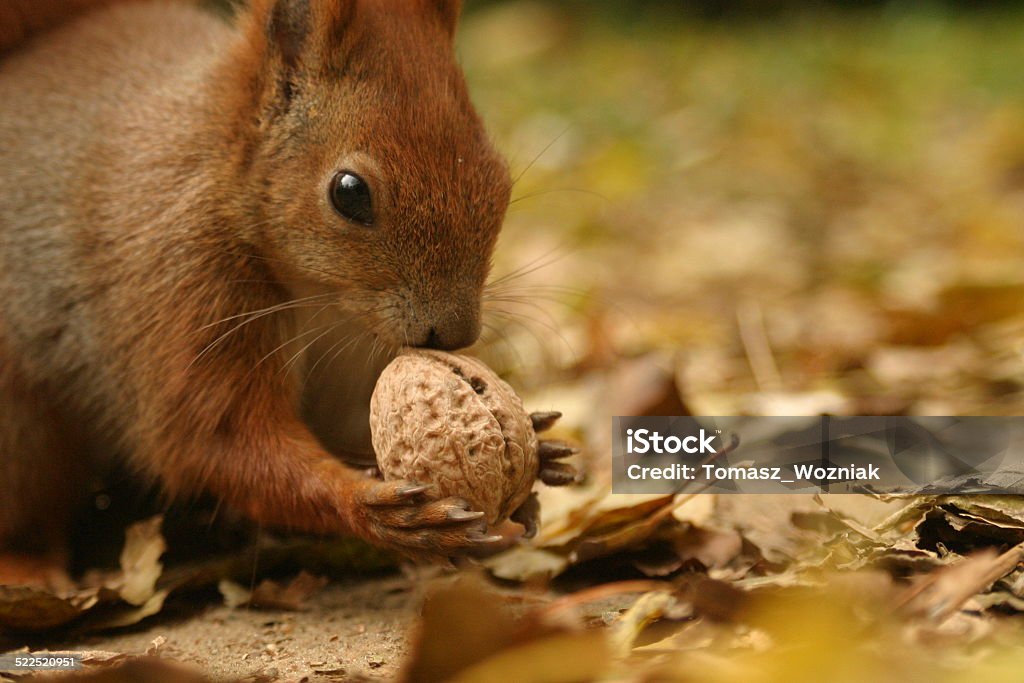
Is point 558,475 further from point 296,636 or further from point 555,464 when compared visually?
point 296,636

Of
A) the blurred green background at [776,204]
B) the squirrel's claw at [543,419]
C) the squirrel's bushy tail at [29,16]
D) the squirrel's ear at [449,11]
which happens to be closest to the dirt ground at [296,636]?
the squirrel's claw at [543,419]

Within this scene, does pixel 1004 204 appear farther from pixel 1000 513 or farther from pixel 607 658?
pixel 607 658

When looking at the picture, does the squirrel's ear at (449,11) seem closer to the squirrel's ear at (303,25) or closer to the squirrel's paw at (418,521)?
the squirrel's ear at (303,25)

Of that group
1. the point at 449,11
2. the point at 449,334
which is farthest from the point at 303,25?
the point at 449,334

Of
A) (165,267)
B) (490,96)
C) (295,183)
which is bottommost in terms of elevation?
(165,267)

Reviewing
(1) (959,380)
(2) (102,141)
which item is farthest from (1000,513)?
(2) (102,141)

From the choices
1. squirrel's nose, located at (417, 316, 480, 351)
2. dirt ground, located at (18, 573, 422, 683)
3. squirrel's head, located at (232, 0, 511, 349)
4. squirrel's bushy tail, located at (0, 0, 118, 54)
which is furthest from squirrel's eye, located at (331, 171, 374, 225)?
squirrel's bushy tail, located at (0, 0, 118, 54)

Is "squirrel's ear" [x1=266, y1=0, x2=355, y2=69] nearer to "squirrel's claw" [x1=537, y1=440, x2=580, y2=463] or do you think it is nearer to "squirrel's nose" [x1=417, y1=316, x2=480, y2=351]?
"squirrel's nose" [x1=417, y1=316, x2=480, y2=351]
